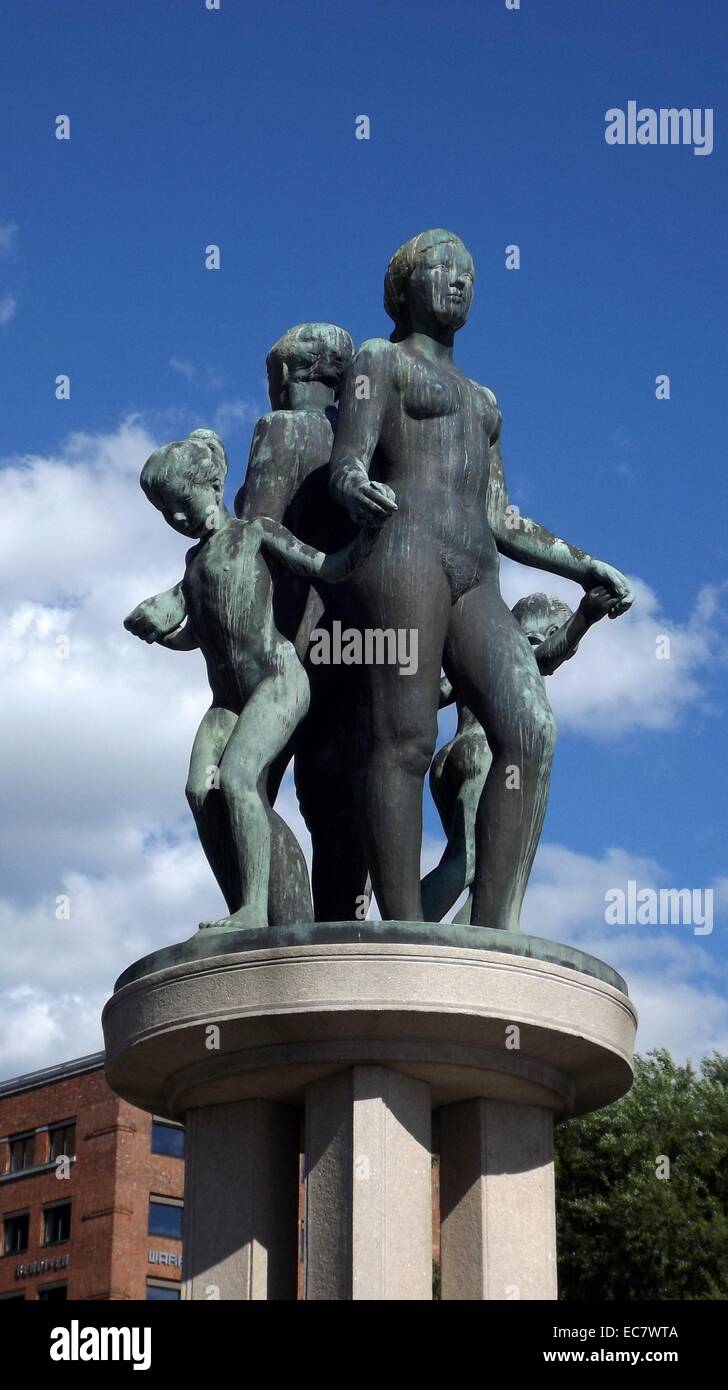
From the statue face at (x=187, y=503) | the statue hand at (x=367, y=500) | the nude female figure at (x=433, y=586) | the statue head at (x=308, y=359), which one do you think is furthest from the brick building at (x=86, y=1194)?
the statue hand at (x=367, y=500)

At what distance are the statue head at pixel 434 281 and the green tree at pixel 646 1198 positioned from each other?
844 inches

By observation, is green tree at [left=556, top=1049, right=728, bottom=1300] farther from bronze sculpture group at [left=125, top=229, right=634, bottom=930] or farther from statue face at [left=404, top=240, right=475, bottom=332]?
statue face at [left=404, top=240, right=475, bottom=332]

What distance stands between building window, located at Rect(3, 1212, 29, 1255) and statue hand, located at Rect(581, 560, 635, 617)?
51.2 m

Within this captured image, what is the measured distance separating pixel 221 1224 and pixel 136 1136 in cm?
4828

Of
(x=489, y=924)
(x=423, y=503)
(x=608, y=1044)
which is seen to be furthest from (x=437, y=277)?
(x=608, y=1044)

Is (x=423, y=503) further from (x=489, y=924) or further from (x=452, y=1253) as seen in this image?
(x=452, y=1253)

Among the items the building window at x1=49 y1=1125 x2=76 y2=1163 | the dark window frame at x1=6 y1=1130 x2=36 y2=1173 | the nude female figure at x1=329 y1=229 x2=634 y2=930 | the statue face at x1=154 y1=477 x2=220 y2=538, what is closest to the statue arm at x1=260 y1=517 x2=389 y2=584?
the nude female figure at x1=329 y1=229 x2=634 y2=930

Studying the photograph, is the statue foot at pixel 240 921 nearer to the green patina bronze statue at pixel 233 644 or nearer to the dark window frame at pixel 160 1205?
the green patina bronze statue at pixel 233 644

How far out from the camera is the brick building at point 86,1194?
55062 mm

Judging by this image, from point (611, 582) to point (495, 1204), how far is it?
3.71 meters

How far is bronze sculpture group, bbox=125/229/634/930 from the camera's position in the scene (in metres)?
10.5

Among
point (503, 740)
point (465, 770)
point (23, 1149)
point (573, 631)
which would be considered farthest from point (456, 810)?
point (23, 1149)

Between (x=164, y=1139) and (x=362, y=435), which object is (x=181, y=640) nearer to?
(x=362, y=435)

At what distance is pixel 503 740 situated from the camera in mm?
10609
